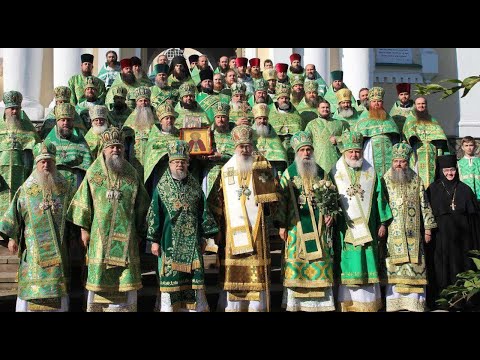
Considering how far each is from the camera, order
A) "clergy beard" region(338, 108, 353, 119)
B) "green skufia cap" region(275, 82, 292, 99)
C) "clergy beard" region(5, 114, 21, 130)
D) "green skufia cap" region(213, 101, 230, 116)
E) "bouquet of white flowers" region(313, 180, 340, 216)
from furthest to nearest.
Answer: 1. "clergy beard" region(338, 108, 353, 119)
2. "green skufia cap" region(275, 82, 292, 99)
3. "green skufia cap" region(213, 101, 230, 116)
4. "clergy beard" region(5, 114, 21, 130)
5. "bouquet of white flowers" region(313, 180, 340, 216)

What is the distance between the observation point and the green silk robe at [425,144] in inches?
412

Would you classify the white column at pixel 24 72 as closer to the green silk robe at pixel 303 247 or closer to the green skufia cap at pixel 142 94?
the green skufia cap at pixel 142 94

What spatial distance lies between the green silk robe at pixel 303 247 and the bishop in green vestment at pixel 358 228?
20 cm

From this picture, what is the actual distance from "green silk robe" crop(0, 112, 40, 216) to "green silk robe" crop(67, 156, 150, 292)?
5.94ft

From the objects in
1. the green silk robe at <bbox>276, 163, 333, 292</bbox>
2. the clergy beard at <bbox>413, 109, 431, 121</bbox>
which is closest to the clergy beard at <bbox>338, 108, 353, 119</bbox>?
the clergy beard at <bbox>413, 109, 431, 121</bbox>

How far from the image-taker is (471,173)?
9.95m

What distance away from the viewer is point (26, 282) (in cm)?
769

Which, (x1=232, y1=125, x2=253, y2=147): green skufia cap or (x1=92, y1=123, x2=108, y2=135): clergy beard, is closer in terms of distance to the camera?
(x1=232, y1=125, x2=253, y2=147): green skufia cap

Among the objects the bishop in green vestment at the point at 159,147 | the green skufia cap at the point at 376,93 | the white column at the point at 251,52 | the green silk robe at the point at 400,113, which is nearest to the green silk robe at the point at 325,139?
the green skufia cap at the point at 376,93

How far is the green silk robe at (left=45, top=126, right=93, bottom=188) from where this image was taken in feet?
29.8

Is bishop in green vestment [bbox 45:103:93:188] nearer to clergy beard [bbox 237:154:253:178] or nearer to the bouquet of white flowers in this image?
clergy beard [bbox 237:154:253:178]

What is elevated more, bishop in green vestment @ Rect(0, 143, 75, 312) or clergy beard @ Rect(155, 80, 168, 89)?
clergy beard @ Rect(155, 80, 168, 89)
